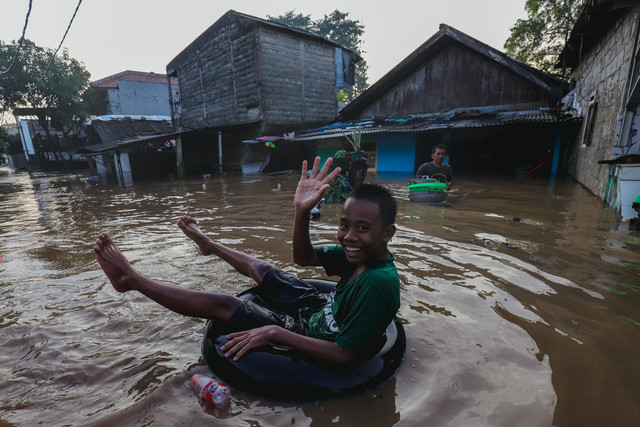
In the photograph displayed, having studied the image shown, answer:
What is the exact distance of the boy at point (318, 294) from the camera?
168 centimetres

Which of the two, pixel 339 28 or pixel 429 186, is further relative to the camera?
pixel 339 28

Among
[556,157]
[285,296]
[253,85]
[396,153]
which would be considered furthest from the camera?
[253,85]

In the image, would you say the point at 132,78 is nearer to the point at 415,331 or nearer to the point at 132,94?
the point at 132,94

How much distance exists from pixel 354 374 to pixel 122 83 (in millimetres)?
33471

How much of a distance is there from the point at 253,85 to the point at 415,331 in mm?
15955

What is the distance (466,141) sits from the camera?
15086mm

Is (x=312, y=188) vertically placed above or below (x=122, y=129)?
below

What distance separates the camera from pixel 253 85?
16.3m

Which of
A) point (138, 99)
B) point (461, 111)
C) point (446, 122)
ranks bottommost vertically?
point (446, 122)

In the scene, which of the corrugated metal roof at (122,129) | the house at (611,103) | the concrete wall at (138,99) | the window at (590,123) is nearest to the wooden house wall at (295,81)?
the corrugated metal roof at (122,129)

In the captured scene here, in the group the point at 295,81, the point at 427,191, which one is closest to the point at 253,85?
the point at 295,81

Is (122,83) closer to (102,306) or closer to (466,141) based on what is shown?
(466,141)

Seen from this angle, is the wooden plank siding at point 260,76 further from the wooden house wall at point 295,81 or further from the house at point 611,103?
the house at point 611,103

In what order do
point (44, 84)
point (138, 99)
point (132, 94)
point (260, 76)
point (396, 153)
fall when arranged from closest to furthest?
point (396, 153), point (260, 76), point (44, 84), point (132, 94), point (138, 99)
